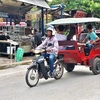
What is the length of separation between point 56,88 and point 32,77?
0.69 m

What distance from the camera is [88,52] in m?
9.20

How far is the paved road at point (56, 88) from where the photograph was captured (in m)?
6.34

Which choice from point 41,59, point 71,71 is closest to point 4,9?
point 71,71

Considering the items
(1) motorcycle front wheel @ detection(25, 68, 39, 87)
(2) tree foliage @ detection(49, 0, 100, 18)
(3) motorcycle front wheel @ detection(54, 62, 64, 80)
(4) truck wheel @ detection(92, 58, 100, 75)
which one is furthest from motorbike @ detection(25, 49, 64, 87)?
(2) tree foliage @ detection(49, 0, 100, 18)

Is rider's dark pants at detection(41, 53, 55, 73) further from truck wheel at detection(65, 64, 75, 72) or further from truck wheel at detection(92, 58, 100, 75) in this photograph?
truck wheel at detection(65, 64, 75, 72)

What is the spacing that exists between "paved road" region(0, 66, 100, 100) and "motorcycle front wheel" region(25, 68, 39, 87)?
128 mm

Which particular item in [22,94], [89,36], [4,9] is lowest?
[22,94]

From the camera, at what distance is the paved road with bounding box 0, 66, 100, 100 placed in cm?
634

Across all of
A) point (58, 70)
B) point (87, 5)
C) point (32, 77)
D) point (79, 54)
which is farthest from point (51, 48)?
point (87, 5)

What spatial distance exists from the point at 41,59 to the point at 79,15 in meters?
14.5

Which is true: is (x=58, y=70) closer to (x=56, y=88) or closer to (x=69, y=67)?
(x=56, y=88)

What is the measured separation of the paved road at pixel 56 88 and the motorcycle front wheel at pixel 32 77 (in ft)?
0.42

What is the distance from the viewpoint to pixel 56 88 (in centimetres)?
723

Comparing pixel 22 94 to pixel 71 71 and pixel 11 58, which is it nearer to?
pixel 71 71
